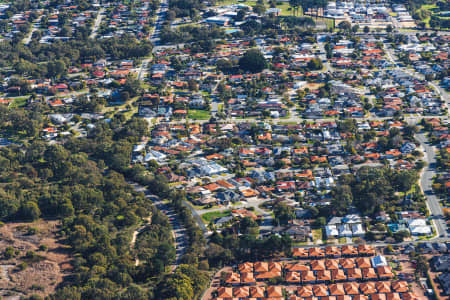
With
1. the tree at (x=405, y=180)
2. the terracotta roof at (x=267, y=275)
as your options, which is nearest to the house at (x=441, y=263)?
the tree at (x=405, y=180)

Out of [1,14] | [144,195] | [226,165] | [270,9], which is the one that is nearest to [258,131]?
[226,165]

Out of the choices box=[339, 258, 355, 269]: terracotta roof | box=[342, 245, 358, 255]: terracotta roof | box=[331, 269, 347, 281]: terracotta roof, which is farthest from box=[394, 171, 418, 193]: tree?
box=[331, 269, 347, 281]: terracotta roof

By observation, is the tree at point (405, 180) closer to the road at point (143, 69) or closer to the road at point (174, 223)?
the road at point (174, 223)

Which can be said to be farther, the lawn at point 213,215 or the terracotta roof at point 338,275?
the lawn at point 213,215

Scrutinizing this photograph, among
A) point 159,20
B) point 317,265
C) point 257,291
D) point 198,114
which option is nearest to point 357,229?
point 317,265

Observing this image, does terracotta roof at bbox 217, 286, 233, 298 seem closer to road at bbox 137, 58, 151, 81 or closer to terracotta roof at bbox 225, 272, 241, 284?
terracotta roof at bbox 225, 272, 241, 284

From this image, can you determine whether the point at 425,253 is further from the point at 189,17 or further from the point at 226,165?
the point at 189,17
